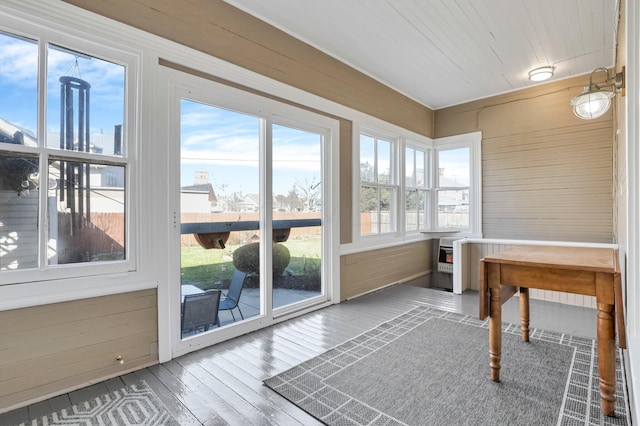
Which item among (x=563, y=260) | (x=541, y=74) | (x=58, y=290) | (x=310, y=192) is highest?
(x=541, y=74)

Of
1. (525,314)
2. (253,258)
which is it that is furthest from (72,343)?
(525,314)

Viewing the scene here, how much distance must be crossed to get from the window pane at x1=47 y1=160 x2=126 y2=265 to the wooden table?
250 centimetres

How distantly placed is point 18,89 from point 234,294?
2.06 metres

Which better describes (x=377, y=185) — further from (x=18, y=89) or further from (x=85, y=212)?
(x=18, y=89)

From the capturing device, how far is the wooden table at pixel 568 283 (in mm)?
1761

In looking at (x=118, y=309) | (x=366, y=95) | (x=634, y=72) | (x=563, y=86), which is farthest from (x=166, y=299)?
(x=563, y=86)

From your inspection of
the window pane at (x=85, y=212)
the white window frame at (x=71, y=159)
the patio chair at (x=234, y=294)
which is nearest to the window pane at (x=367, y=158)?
the patio chair at (x=234, y=294)

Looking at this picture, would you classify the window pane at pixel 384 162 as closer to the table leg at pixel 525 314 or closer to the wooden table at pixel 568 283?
the table leg at pixel 525 314

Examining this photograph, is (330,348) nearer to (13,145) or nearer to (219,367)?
(219,367)

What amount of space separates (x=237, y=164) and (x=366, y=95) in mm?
2229

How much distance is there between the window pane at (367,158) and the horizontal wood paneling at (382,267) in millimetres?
1042

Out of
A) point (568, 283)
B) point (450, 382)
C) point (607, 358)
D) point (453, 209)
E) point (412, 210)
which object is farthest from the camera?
point (453, 209)

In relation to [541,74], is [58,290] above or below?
below

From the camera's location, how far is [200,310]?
2.75 m
